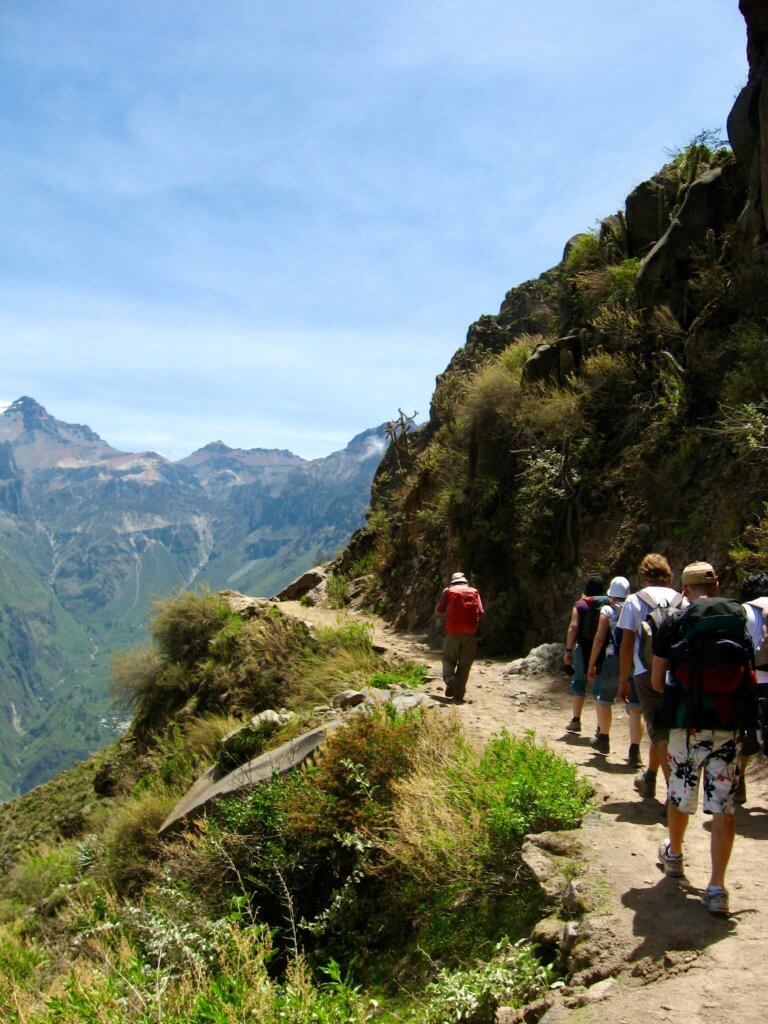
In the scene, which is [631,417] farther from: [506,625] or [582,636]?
[582,636]

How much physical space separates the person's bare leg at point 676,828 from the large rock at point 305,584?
20.4 metres

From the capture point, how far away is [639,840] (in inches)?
198

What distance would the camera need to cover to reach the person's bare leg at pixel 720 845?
4055 millimetres

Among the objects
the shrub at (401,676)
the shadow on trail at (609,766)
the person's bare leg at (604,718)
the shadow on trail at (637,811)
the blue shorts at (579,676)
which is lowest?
the shadow on trail at (609,766)

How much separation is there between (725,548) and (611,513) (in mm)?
2932

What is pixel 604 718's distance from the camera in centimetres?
772

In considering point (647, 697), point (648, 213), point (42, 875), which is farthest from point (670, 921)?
point (648, 213)

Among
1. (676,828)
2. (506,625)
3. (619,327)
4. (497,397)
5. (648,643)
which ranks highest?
(619,327)

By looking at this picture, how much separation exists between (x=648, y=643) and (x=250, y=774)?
4.27 meters

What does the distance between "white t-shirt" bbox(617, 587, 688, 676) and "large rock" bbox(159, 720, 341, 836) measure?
2981 millimetres

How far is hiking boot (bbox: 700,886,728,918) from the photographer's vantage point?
13.0ft

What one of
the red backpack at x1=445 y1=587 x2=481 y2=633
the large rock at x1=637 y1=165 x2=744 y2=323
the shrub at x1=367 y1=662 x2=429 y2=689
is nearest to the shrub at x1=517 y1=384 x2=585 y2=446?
the large rock at x1=637 y1=165 x2=744 y2=323

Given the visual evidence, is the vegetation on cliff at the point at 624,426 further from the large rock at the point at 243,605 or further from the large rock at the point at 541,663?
the large rock at the point at 243,605

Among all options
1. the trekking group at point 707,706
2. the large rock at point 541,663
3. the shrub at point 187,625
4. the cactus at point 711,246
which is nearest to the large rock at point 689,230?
the cactus at point 711,246
